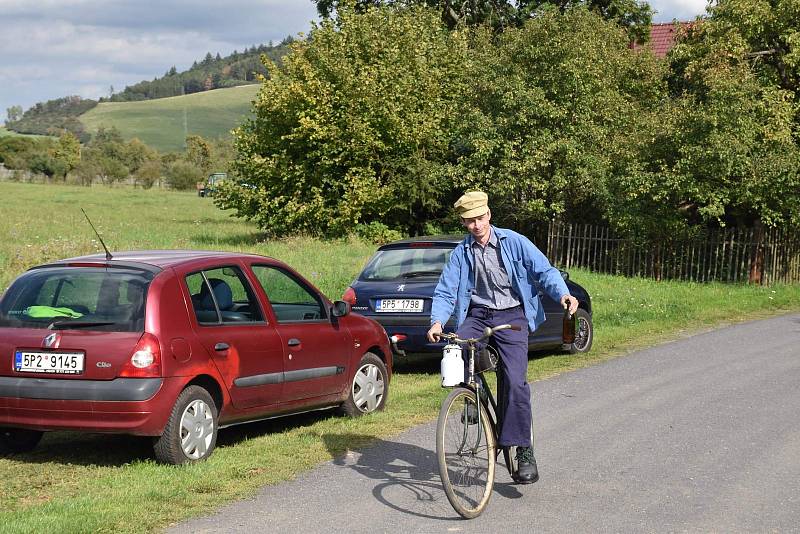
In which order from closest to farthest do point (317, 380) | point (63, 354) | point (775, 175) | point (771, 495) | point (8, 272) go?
point (771, 495), point (63, 354), point (317, 380), point (8, 272), point (775, 175)

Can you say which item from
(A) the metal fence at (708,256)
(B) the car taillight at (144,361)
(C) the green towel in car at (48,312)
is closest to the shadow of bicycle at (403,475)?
(B) the car taillight at (144,361)

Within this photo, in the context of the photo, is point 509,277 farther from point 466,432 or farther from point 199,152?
point 199,152

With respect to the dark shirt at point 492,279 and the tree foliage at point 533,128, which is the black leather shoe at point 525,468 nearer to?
the dark shirt at point 492,279

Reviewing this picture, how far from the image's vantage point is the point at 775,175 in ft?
75.7

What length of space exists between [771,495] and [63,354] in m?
4.78

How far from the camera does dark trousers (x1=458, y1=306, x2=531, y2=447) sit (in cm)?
670

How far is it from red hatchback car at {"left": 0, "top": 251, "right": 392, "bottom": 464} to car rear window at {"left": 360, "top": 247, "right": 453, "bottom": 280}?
3.74 m

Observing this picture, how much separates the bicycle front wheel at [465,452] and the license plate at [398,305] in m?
5.68

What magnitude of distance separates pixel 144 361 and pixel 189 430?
2.19ft

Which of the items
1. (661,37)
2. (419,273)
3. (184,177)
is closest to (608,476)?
(419,273)

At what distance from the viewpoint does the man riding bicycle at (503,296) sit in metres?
6.71

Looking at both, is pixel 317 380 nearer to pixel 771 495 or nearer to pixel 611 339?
pixel 771 495

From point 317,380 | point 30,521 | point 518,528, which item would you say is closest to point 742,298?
point 317,380

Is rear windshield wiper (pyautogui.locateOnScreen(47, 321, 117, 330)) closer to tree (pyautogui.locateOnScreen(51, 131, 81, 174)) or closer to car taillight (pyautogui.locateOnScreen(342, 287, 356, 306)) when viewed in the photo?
car taillight (pyautogui.locateOnScreen(342, 287, 356, 306))
